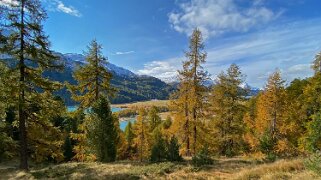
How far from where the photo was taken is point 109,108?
88.7ft

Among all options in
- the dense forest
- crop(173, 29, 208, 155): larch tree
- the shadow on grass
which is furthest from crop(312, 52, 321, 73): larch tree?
the shadow on grass

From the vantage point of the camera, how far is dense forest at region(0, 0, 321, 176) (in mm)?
21516

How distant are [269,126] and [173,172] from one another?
20.0 metres

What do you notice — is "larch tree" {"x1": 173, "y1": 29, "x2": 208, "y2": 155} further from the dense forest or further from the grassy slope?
the grassy slope

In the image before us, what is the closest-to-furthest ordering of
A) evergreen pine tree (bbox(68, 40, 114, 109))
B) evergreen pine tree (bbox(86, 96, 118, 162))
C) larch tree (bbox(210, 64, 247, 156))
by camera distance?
evergreen pine tree (bbox(86, 96, 118, 162)), evergreen pine tree (bbox(68, 40, 114, 109)), larch tree (bbox(210, 64, 247, 156))

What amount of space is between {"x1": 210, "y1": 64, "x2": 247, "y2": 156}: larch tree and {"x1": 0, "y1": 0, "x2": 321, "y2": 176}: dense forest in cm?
12

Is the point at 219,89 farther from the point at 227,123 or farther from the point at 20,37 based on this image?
the point at 20,37

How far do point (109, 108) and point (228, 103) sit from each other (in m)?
15.7

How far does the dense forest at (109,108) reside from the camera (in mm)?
21516

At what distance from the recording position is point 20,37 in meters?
21.4

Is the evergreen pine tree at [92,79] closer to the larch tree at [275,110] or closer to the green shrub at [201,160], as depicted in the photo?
the green shrub at [201,160]

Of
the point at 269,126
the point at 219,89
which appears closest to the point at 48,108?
the point at 219,89

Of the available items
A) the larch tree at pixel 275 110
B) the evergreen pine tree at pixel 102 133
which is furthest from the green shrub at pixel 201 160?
the larch tree at pixel 275 110

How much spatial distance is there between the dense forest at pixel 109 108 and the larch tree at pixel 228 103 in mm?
122
